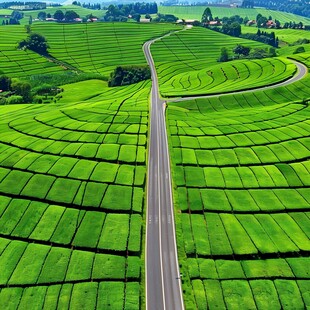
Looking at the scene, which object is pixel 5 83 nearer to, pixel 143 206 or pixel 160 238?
pixel 143 206

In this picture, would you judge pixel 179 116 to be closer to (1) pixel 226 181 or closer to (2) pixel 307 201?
(1) pixel 226 181

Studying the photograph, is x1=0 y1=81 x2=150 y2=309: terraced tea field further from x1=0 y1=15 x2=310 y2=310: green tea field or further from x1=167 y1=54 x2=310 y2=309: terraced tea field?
x1=167 y1=54 x2=310 y2=309: terraced tea field

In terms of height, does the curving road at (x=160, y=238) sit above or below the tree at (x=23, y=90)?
above

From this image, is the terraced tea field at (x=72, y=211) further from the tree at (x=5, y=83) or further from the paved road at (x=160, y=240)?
the tree at (x=5, y=83)

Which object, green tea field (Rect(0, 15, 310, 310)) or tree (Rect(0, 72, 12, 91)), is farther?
tree (Rect(0, 72, 12, 91))

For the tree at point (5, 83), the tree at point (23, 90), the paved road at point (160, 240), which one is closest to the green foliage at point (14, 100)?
the tree at point (23, 90)

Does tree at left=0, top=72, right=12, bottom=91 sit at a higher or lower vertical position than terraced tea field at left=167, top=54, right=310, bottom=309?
lower

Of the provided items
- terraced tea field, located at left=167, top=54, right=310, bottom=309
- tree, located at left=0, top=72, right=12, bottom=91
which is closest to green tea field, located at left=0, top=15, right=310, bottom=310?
terraced tea field, located at left=167, top=54, right=310, bottom=309
